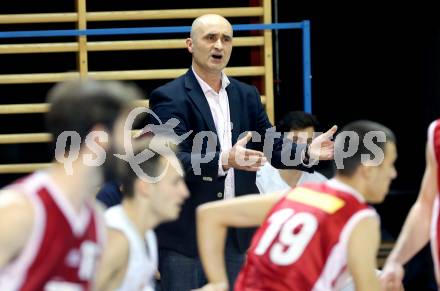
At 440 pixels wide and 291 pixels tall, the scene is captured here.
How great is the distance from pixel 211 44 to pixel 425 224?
5.91 feet

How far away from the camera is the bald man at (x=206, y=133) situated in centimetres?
590

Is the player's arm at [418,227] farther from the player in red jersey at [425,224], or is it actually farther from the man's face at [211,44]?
the man's face at [211,44]

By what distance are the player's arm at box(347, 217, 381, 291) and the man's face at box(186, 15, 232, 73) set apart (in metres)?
2.16

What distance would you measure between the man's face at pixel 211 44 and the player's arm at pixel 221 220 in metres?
1.73

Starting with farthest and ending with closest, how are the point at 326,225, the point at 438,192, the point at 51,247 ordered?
the point at 438,192 → the point at 326,225 → the point at 51,247

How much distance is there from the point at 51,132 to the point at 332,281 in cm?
136

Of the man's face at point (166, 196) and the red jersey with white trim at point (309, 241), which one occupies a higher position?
the man's face at point (166, 196)

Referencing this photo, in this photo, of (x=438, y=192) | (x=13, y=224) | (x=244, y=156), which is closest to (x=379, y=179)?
(x=438, y=192)

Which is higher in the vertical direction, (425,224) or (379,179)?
(379,179)

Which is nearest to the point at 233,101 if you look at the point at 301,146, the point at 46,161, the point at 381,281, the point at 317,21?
the point at 301,146

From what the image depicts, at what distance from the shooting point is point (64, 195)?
10.5 ft

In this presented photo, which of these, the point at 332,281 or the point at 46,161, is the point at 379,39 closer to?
the point at 46,161

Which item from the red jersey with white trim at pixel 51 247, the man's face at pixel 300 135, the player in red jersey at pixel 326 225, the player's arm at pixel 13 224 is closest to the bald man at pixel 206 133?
the man's face at pixel 300 135

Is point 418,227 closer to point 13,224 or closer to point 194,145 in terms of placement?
point 194,145
